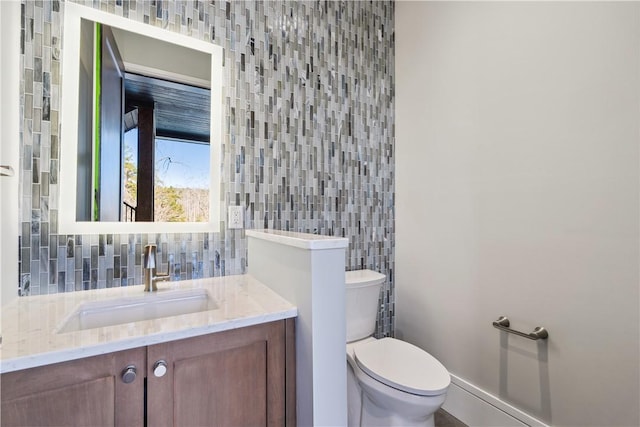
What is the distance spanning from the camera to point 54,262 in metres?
1.16

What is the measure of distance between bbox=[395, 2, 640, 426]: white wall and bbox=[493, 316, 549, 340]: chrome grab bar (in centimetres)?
2

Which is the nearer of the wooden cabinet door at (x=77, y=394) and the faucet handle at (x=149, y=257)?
the wooden cabinet door at (x=77, y=394)

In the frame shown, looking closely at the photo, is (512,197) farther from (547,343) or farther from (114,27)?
(114,27)

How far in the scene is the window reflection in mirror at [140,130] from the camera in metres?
1.25

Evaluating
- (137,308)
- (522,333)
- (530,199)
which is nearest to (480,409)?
(522,333)

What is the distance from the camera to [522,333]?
1.37 metres

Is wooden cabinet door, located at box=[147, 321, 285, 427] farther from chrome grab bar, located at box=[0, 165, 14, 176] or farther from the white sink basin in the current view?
chrome grab bar, located at box=[0, 165, 14, 176]

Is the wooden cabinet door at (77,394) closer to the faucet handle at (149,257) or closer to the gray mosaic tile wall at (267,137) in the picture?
the faucet handle at (149,257)

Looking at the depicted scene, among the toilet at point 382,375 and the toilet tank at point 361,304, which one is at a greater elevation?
the toilet tank at point 361,304

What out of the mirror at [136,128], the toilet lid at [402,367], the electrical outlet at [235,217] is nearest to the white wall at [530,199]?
the toilet lid at [402,367]

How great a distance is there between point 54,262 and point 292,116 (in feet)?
4.18

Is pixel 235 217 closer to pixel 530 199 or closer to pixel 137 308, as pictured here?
pixel 137 308

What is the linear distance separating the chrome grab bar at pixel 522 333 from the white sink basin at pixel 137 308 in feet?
4.40

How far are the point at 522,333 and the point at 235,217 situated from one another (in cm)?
147
